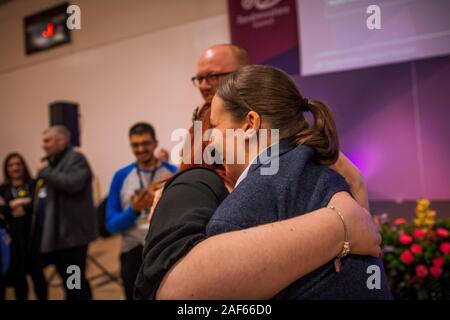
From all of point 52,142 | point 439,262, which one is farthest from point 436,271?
point 52,142

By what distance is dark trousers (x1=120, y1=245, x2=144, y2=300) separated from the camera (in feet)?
5.69

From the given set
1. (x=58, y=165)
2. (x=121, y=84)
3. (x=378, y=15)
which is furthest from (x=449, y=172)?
(x=121, y=84)

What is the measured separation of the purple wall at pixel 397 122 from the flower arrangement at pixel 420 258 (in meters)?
0.99

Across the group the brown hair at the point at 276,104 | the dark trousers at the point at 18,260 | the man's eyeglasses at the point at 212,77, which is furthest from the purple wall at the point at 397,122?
the dark trousers at the point at 18,260

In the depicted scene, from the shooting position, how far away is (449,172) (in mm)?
2609

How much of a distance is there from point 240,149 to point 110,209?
4.85 ft

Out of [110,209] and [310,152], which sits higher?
[310,152]

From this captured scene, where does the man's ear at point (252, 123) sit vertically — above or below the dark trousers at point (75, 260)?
above

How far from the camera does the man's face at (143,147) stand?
6.51 feet

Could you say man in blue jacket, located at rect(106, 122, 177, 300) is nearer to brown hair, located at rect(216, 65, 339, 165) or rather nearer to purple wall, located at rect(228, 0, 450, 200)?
brown hair, located at rect(216, 65, 339, 165)

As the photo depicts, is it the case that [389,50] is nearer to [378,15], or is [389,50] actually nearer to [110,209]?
[378,15]

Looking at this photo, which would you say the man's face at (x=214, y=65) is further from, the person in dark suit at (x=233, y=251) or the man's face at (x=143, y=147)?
the man's face at (x=143, y=147)

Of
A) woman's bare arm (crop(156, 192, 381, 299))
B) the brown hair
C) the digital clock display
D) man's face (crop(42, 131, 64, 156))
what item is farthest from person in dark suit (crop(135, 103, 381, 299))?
the digital clock display

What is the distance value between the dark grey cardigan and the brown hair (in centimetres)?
5
